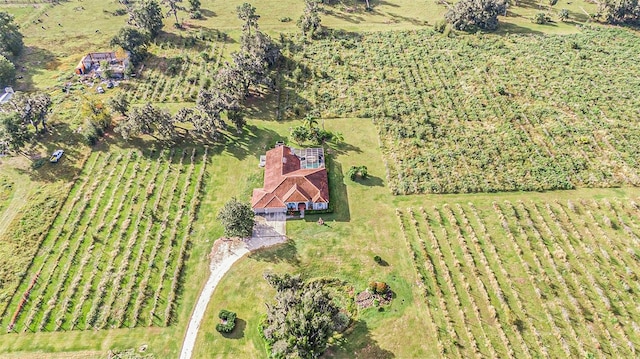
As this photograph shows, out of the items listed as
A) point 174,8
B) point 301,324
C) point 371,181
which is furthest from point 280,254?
point 174,8

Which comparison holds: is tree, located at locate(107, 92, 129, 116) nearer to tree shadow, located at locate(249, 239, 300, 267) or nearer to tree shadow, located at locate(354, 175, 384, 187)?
tree shadow, located at locate(249, 239, 300, 267)

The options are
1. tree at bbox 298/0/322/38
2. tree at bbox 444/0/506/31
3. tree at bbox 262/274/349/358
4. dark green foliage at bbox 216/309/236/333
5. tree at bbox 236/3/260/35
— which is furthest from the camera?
tree at bbox 298/0/322/38

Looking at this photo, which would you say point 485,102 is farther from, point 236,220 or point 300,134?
point 236,220

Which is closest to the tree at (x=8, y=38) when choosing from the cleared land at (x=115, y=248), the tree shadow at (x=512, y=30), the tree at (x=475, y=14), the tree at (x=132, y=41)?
the tree at (x=132, y=41)

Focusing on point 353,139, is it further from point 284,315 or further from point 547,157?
point 284,315

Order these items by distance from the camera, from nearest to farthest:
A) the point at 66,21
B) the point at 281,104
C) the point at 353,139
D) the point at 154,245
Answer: the point at 154,245 < the point at 353,139 < the point at 281,104 < the point at 66,21

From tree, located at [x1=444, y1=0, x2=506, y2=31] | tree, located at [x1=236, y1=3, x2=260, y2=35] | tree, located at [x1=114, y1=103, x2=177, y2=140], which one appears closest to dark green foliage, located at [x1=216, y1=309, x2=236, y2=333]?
tree, located at [x1=114, y1=103, x2=177, y2=140]

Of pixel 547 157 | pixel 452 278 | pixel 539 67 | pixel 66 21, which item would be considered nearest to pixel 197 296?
pixel 452 278
